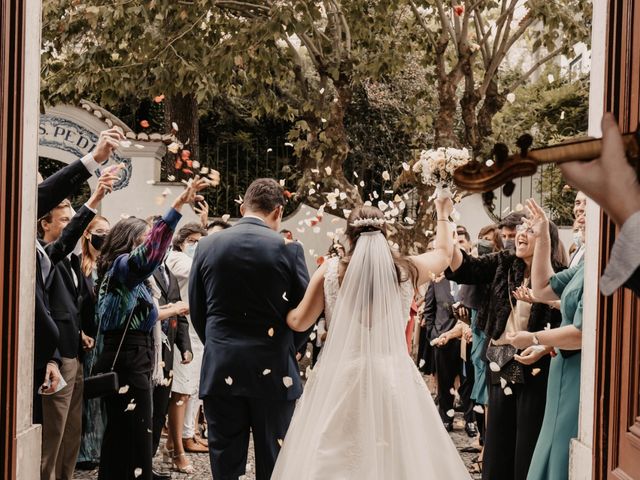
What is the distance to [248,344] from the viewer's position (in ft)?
18.6

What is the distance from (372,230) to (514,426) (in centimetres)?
169

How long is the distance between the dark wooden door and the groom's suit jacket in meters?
2.29

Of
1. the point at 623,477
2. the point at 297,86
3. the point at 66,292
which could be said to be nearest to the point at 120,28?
the point at 297,86

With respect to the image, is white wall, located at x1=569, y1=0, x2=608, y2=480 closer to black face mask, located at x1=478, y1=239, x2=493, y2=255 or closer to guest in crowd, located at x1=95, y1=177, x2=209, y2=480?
guest in crowd, located at x1=95, y1=177, x2=209, y2=480

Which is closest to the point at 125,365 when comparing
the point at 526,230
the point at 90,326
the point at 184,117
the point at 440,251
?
the point at 90,326

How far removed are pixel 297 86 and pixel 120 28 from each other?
3313mm

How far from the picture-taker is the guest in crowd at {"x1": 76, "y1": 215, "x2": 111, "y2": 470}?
20.2 ft

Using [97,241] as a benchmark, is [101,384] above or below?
below

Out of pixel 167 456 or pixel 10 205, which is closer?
pixel 10 205

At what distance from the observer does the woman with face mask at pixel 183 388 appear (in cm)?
766

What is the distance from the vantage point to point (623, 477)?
3.03 metres

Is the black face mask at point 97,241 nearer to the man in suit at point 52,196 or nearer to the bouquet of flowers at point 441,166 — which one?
the man in suit at point 52,196

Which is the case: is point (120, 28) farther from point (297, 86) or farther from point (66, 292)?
point (66, 292)

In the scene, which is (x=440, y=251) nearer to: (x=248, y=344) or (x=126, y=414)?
(x=248, y=344)
